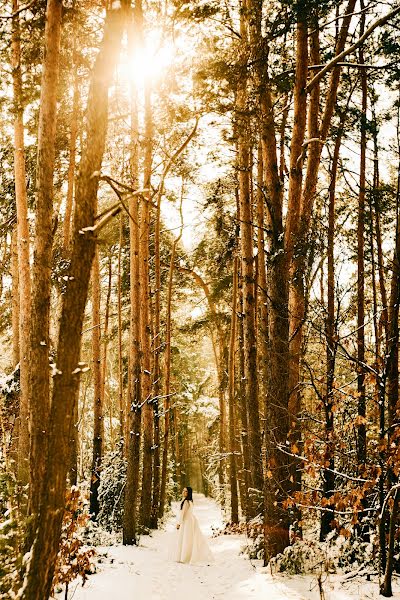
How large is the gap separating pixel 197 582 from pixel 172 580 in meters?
0.44

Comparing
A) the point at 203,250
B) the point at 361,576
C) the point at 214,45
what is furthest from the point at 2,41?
the point at 203,250

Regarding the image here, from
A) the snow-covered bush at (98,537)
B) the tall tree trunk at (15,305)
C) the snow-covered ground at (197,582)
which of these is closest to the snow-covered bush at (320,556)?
the snow-covered ground at (197,582)

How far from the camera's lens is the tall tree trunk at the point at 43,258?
6047mm

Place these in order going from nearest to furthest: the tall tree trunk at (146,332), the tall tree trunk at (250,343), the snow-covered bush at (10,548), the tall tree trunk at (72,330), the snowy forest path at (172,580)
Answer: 1. the tall tree trunk at (72,330)
2. the snow-covered bush at (10,548)
3. the snowy forest path at (172,580)
4. the tall tree trunk at (250,343)
5. the tall tree trunk at (146,332)

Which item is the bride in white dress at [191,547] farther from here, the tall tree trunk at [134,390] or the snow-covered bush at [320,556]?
the snow-covered bush at [320,556]

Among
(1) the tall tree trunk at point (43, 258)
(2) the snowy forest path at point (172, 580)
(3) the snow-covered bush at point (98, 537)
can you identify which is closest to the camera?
(1) the tall tree trunk at point (43, 258)

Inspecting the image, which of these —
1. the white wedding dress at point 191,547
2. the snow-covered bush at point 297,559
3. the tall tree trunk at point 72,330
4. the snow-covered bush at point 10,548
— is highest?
the tall tree trunk at point 72,330

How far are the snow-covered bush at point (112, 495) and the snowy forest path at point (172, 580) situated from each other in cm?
194

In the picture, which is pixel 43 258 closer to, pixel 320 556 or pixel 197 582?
pixel 320 556

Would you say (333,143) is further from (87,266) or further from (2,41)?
(87,266)

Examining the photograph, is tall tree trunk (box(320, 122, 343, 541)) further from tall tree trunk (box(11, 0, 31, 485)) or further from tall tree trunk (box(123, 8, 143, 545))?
tall tree trunk (box(11, 0, 31, 485))

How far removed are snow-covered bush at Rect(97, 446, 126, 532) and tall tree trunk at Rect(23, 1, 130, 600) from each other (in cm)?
990

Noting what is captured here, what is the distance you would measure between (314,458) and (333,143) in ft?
23.7

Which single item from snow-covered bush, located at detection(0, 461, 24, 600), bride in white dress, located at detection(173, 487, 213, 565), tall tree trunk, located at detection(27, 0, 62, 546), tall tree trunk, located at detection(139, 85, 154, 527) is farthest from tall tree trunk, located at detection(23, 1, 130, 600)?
bride in white dress, located at detection(173, 487, 213, 565)
